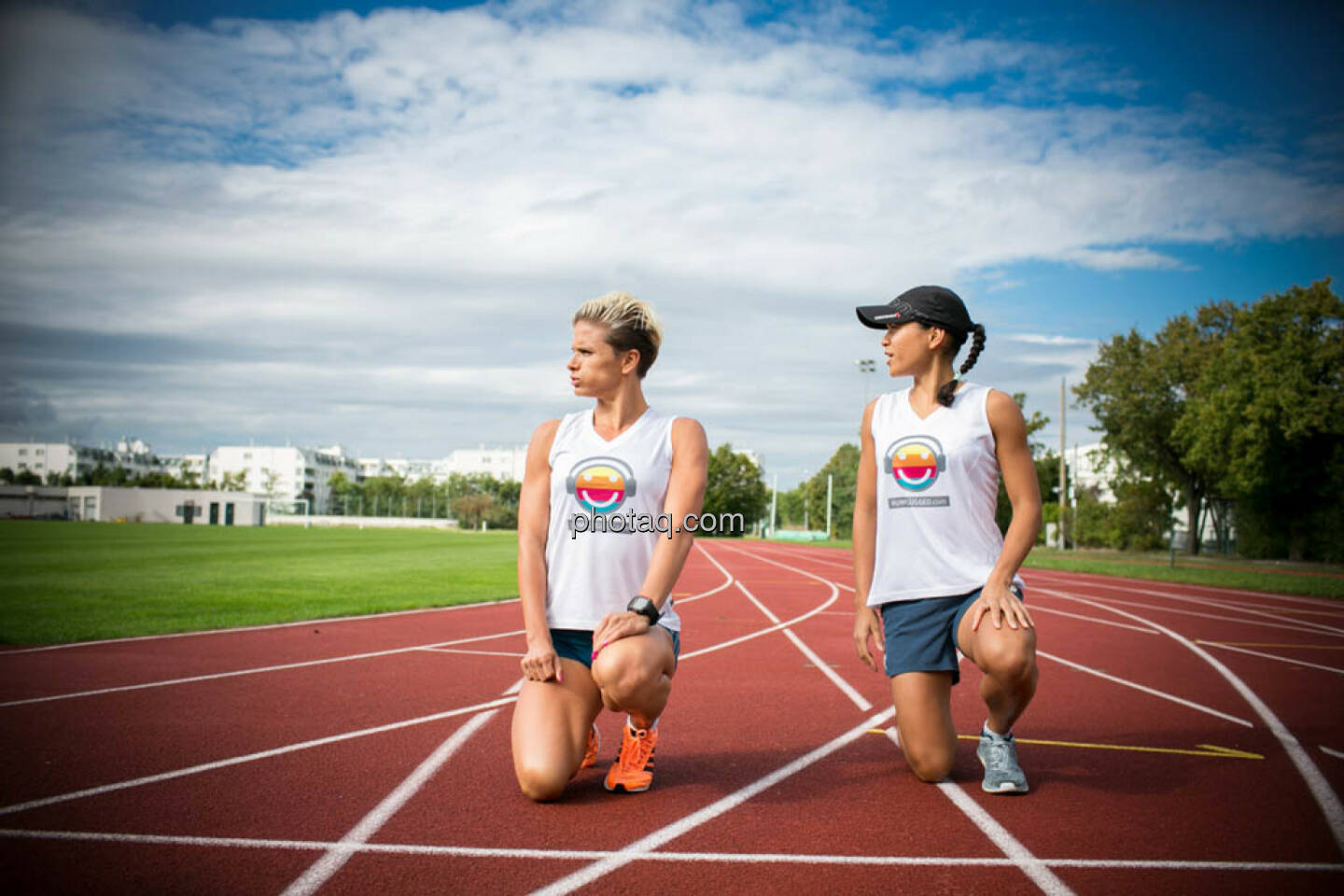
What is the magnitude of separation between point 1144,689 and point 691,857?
206 inches

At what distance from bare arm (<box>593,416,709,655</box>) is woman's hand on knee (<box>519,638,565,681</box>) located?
0.64 ft

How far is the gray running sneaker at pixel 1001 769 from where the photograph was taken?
4043 millimetres

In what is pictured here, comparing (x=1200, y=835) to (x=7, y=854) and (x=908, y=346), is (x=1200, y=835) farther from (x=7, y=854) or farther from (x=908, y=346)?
(x=7, y=854)

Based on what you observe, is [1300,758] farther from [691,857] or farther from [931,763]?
[691,857]

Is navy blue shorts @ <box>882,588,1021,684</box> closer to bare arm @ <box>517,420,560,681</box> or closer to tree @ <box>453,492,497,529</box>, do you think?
bare arm @ <box>517,420,560,681</box>

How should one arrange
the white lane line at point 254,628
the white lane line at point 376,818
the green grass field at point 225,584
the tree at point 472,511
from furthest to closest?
1. the tree at point 472,511
2. the green grass field at point 225,584
3. the white lane line at point 254,628
4. the white lane line at point 376,818

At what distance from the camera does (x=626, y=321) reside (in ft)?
13.3

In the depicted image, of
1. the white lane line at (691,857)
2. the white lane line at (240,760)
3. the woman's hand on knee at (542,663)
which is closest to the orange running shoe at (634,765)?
the woman's hand on knee at (542,663)

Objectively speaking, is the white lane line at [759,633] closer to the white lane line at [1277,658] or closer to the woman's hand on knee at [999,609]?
the white lane line at [1277,658]

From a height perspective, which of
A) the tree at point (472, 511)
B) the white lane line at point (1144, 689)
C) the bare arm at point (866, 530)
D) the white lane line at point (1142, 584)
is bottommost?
the tree at point (472, 511)

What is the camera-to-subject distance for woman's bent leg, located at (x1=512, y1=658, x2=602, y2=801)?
12.4 feet

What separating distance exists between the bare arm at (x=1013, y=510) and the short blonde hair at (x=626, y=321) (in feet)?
5.08

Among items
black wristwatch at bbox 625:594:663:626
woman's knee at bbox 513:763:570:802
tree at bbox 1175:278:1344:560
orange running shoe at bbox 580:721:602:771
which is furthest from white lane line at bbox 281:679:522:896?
tree at bbox 1175:278:1344:560

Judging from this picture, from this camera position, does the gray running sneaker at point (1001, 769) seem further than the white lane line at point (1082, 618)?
No
